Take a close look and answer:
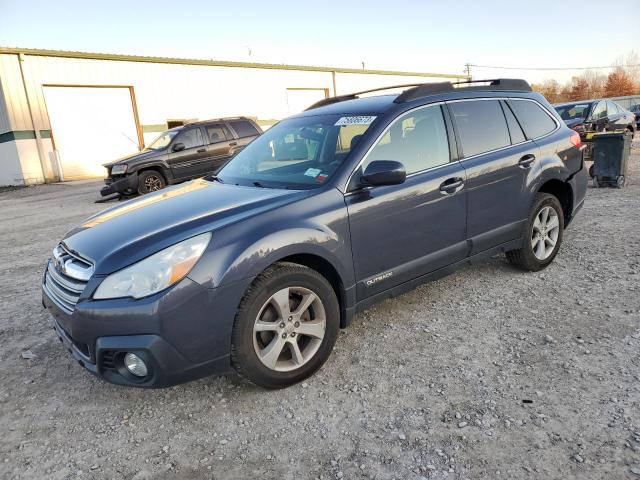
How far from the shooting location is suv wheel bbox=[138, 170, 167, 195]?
11.6 metres

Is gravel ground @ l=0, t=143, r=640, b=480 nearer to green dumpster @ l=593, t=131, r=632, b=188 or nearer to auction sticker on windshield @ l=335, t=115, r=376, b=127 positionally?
auction sticker on windshield @ l=335, t=115, r=376, b=127

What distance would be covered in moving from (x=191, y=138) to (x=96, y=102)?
31.3 ft

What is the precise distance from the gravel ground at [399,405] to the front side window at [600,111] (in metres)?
10.8

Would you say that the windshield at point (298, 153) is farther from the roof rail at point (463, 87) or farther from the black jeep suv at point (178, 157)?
the black jeep suv at point (178, 157)

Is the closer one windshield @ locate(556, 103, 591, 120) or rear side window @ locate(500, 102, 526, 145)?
rear side window @ locate(500, 102, 526, 145)

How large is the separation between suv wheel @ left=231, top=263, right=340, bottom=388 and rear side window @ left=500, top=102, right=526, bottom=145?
8.01 ft

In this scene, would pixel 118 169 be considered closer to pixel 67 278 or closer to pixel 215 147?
pixel 215 147

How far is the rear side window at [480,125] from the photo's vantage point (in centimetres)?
388

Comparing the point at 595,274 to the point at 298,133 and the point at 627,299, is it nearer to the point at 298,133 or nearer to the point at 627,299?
the point at 627,299

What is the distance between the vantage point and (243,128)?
521 inches

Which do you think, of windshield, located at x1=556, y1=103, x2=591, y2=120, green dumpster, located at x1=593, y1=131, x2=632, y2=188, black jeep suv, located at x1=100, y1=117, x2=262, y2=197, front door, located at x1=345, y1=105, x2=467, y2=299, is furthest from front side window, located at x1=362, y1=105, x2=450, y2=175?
windshield, located at x1=556, y1=103, x2=591, y2=120

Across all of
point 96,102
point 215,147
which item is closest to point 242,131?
point 215,147

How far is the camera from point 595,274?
4.43 meters

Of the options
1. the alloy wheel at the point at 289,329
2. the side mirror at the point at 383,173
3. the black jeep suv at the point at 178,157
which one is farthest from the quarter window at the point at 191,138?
the alloy wheel at the point at 289,329
